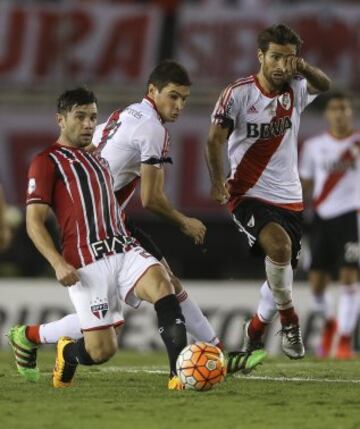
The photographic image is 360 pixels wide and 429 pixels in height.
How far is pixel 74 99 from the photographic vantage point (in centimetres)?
779

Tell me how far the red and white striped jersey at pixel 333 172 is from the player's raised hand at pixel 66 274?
668cm

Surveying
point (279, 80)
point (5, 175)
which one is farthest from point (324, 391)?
point (5, 175)

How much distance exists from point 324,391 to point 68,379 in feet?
A: 5.16

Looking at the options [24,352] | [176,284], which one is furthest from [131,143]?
[24,352]

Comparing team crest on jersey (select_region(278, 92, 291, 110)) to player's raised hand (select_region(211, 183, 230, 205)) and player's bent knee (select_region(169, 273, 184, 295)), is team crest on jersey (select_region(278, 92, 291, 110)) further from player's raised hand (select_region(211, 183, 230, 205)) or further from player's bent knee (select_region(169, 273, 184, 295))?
player's bent knee (select_region(169, 273, 184, 295))

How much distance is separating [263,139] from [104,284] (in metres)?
2.08

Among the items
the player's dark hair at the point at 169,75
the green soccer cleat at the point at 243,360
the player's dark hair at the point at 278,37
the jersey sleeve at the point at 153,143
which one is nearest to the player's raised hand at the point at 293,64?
the player's dark hair at the point at 278,37

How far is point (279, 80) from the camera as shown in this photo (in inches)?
350

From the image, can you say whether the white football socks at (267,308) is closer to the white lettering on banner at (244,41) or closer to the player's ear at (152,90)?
the player's ear at (152,90)

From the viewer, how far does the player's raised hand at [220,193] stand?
872 centimetres

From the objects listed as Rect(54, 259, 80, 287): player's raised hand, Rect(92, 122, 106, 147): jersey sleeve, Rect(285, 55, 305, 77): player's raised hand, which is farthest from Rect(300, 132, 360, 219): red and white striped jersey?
Rect(54, 259, 80, 287): player's raised hand

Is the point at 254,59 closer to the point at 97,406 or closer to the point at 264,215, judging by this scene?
the point at 264,215

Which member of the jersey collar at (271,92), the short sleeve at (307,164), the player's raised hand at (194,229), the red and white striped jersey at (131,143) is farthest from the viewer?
the short sleeve at (307,164)

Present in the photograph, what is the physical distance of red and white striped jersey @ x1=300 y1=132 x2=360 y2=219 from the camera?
44.8 feet
